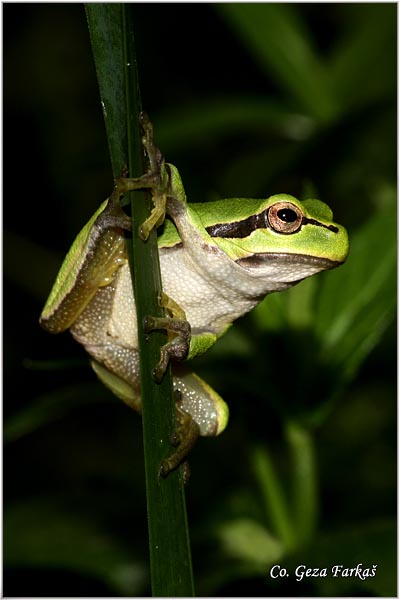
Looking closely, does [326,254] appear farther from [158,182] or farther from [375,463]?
[375,463]

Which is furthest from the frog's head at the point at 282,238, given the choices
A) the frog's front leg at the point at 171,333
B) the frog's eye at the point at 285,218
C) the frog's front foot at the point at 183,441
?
the frog's front foot at the point at 183,441

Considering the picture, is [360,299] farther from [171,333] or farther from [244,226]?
[171,333]

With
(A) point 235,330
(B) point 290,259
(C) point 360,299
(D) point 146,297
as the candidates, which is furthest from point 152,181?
(A) point 235,330

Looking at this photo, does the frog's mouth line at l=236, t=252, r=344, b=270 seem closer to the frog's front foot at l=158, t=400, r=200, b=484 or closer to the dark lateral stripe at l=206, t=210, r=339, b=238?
the dark lateral stripe at l=206, t=210, r=339, b=238

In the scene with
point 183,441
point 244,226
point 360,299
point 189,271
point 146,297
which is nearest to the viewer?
point 146,297

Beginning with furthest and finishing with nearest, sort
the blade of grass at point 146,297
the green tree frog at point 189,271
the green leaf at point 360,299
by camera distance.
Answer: the green leaf at point 360,299 < the green tree frog at point 189,271 < the blade of grass at point 146,297

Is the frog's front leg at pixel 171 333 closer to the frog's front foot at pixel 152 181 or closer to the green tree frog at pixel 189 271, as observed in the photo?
the green tree frog at pixel 189 271
